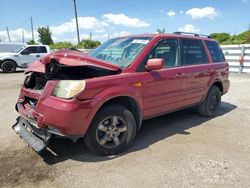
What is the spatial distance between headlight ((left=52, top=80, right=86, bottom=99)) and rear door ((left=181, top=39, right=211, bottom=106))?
235cm

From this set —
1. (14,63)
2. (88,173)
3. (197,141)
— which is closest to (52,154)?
(88,173)

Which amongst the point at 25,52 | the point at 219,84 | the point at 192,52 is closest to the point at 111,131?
the point at 192,52

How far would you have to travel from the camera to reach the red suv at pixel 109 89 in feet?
11.5

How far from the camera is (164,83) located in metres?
4.58

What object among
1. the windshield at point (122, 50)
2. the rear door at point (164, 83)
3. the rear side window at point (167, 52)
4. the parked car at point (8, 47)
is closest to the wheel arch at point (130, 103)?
the rear door at point (164, 83)

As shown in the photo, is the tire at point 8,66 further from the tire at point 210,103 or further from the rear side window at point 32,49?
the tire at point 210,103

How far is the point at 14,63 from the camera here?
706 inches

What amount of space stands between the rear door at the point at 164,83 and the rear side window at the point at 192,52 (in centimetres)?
21

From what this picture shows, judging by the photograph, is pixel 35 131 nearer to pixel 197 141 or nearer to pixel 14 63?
pixel 197 141

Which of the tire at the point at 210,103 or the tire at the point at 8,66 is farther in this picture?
the tire at the point at 8,66

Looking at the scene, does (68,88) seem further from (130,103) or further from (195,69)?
(195,69)

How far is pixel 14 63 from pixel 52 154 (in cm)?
1555

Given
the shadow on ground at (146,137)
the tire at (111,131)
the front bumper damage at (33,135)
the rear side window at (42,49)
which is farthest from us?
the rear side window at (42,49)

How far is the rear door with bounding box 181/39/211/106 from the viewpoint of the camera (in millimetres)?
5152
